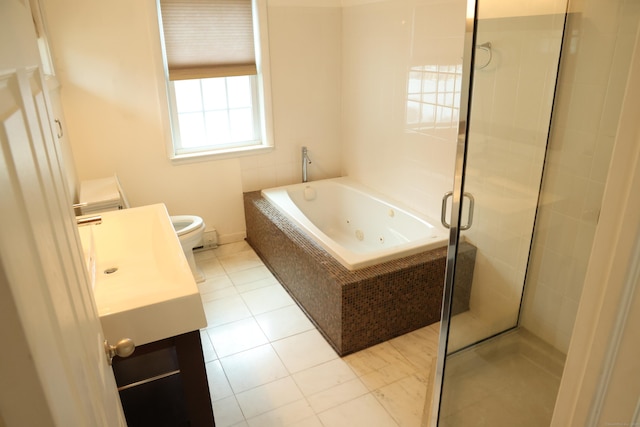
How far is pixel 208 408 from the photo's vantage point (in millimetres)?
1693

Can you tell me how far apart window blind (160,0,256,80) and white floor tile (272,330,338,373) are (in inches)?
82.3

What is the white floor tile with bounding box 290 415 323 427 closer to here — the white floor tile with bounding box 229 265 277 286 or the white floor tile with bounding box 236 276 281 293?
the white floor tile with bounding box 236 276 281 293

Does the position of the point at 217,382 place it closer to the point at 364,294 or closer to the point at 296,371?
the point at 296,371

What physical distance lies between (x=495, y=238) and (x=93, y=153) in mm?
2791

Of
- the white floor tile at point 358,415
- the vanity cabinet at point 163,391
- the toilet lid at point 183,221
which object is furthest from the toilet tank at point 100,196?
the white floor tile at point 358,415

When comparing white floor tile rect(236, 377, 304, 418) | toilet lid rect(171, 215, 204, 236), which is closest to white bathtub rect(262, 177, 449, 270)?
toilet lid rect(171, 215, 204, 236)

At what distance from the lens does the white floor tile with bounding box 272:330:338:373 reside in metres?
2.45

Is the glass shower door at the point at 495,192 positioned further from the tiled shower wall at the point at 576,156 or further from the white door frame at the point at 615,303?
the white door frame at the point at 615,303

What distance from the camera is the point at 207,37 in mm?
3334

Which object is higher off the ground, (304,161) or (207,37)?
(207,37)

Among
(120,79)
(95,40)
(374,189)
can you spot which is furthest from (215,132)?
(374,189)

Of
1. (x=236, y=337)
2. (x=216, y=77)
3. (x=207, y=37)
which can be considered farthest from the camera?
(x=216, y=77)

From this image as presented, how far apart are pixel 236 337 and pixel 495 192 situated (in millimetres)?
1681

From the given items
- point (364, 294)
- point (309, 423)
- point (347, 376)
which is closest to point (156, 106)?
point (364, 294)
